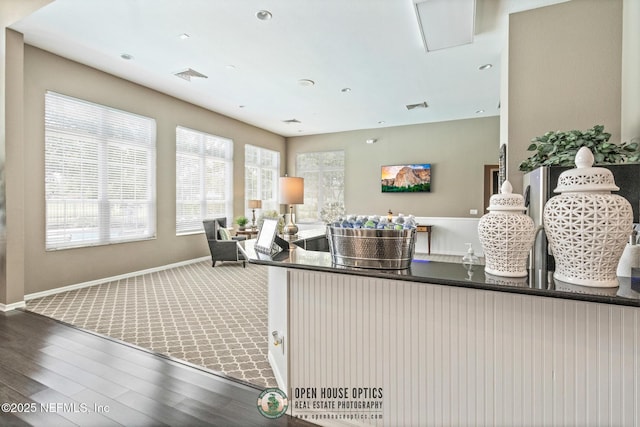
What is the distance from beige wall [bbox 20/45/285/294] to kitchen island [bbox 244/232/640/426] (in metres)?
3.93

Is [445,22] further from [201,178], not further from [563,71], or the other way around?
[201,178]

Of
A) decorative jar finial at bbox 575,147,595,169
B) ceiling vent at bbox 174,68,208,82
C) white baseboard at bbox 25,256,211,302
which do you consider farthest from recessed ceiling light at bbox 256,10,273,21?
white baseboard at bbox 25,256,211,302

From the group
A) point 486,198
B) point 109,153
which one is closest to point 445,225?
point 486,198

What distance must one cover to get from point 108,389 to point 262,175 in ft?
23.1

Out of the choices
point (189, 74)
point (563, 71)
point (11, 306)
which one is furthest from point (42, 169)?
point (563, 71)

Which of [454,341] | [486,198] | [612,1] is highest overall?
[612,1]

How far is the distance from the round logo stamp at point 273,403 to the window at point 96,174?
403 centimetres

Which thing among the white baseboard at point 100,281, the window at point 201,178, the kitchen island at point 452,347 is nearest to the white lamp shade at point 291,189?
the kitchen island at point 452,347

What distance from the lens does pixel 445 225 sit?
727cm

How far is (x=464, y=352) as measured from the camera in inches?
56.8

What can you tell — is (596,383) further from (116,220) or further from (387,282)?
(116,220)

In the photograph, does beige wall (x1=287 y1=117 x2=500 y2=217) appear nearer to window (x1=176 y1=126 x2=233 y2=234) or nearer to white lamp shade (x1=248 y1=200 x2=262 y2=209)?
white lamp shade (x1=248 y1=200 x2=262 y2=209)

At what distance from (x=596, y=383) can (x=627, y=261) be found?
52 centimetres

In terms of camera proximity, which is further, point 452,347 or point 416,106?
point 416,106
